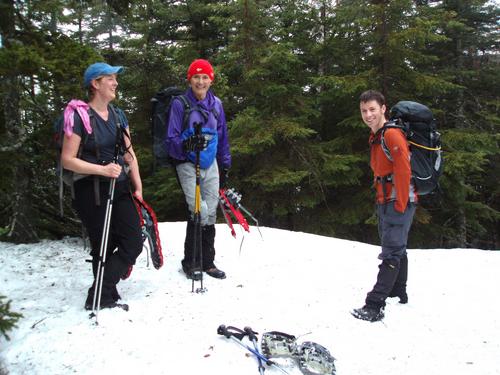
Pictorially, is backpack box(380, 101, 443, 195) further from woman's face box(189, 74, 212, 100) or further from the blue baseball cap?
the blue baseball cap

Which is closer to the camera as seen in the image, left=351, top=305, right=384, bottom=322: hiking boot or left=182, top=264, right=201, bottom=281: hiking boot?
left=351, top=305, right=384, bottom=322: hiking boot

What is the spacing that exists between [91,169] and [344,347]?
279 centimetres

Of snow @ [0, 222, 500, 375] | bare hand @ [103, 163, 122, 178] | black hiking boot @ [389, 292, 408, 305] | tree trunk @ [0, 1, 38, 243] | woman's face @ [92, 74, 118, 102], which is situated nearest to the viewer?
snow @ [0, 222, 500, 375]

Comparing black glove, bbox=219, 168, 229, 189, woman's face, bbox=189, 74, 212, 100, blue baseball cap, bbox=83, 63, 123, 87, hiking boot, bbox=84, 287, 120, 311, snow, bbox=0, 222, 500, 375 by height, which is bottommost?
snow, bbox=0, 222, 500, 375

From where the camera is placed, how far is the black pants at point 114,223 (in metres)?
3.75

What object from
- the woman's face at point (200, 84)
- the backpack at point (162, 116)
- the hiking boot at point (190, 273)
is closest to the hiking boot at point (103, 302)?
the hiking boot at point (190, 273)

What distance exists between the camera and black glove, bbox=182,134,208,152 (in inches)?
172

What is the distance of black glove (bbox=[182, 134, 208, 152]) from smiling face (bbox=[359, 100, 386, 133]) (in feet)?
5.76

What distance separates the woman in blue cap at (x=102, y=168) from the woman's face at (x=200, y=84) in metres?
0.94

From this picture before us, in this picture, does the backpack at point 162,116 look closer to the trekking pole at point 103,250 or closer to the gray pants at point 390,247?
the trekking pole at point 103,250

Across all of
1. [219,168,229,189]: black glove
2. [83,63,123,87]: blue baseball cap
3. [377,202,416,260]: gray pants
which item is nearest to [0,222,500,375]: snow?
[377,202,416,260]: gray pants

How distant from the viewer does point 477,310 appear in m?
4.51

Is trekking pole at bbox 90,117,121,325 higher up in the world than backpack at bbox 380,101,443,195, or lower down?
lower down

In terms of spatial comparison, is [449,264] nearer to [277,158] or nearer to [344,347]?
[344,347]
